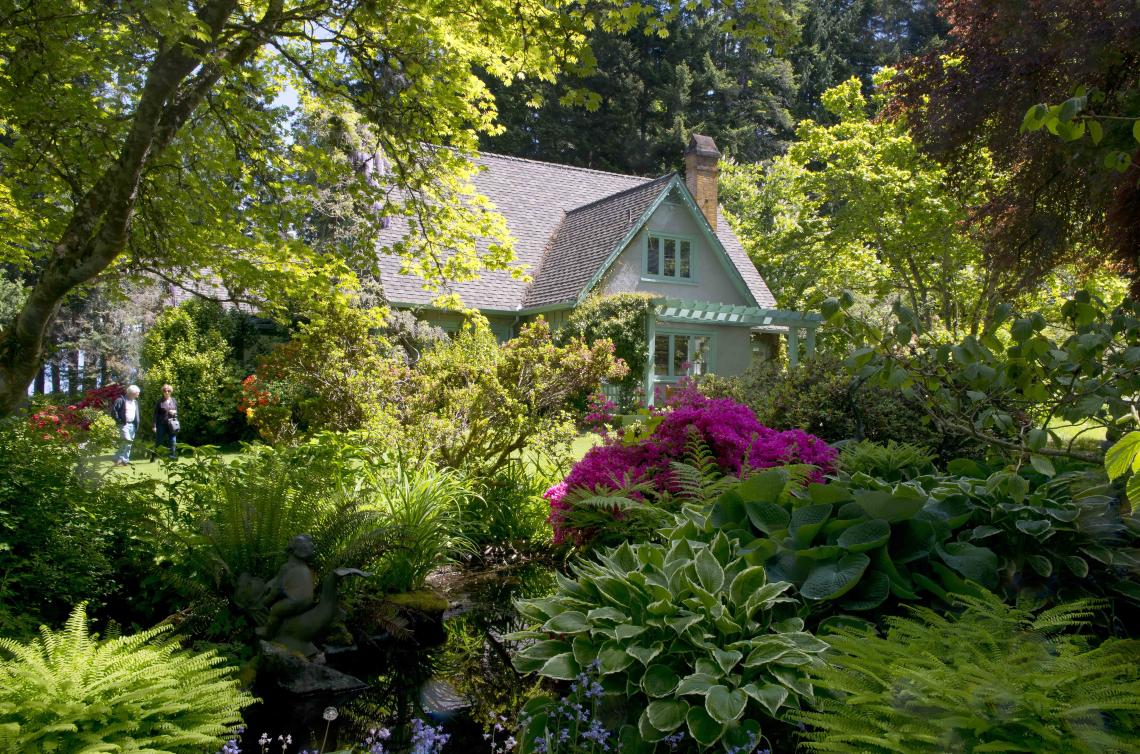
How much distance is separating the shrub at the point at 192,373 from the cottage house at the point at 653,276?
465 cm

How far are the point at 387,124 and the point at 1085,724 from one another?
630cm

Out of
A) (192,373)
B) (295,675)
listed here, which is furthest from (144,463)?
(295,675)

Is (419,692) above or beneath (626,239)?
beneath

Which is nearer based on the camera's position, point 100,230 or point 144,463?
point 100,230

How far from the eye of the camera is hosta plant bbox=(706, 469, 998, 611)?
3045 mm

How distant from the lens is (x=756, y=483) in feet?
11.9

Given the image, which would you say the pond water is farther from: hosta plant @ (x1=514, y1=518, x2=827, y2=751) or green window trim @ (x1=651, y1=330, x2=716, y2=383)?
green window trim @ (x1=651, y1=330, x2=716, y2=383)

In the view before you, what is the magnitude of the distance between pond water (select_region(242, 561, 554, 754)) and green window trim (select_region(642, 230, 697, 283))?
1752cm

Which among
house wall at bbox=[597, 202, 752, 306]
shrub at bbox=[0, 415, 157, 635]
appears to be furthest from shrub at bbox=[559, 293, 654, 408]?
shrub at bbox=[0, 415, 157, 635]

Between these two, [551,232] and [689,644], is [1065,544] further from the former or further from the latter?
[551,232]

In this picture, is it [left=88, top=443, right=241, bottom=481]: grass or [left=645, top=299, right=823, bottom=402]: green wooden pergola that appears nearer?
[left=88, top=443, right=241, bottom=481]: grass

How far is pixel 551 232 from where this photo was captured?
2491cm

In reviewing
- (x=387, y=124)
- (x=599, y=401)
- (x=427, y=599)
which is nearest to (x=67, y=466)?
(x=427, y=599)

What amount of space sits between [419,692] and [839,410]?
16.8 ft
